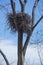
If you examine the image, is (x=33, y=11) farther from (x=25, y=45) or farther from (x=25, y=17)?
(x=25, y=45)

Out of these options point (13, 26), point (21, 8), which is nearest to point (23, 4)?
point (21, 8)

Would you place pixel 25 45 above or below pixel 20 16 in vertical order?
below

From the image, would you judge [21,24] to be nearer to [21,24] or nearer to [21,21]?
[21,24]

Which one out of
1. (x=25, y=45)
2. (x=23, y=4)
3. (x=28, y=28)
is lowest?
(x=25, y=45)

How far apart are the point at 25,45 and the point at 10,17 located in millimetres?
1115

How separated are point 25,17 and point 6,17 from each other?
685 mm

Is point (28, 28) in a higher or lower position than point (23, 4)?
lower

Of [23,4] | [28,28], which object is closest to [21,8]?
[23,4]

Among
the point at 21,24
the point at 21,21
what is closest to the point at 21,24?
the point at 21,24

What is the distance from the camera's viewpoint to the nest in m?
9.81

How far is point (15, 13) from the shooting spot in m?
9.95

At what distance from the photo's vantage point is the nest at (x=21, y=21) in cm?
981

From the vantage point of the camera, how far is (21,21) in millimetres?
9812

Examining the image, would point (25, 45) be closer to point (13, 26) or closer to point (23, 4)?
point (13, 26)
